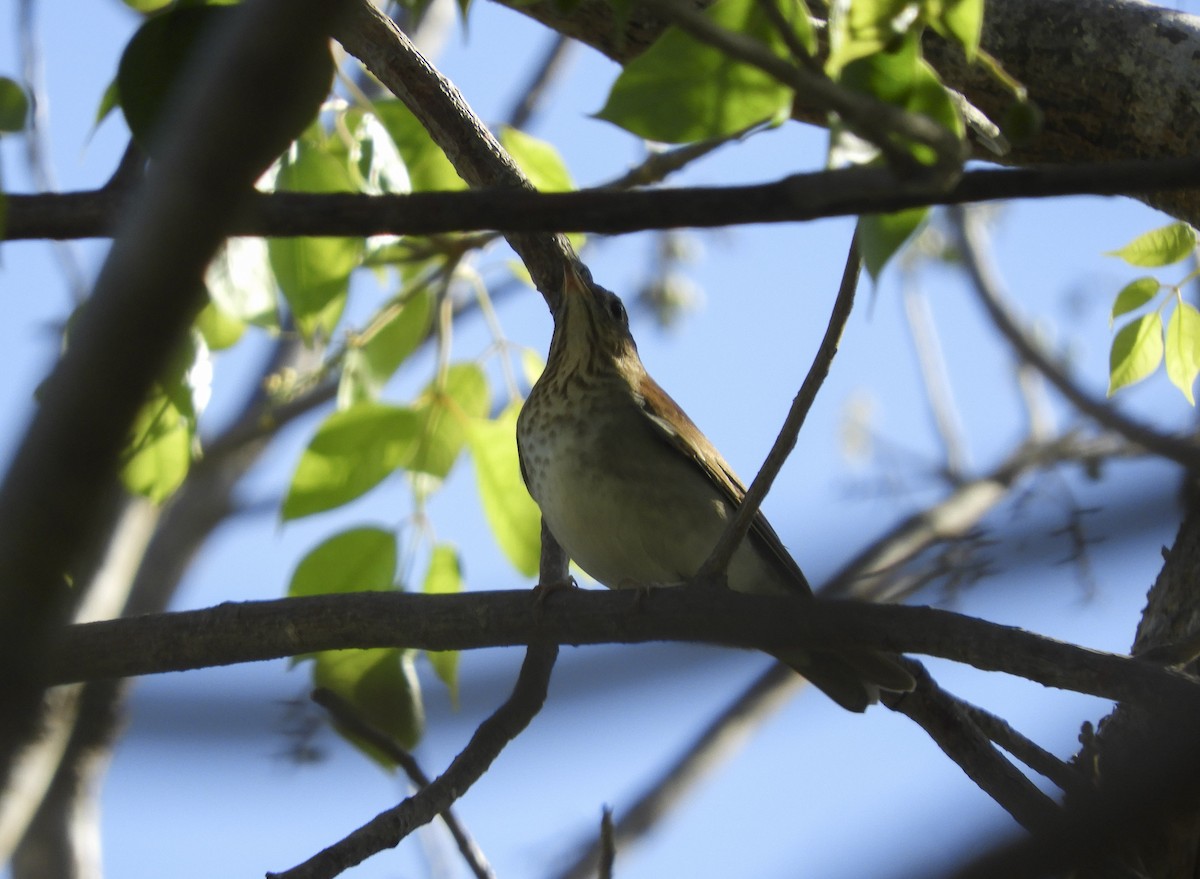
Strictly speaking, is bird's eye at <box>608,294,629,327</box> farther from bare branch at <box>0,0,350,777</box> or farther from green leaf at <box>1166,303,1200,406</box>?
bare branch at <box>0,0,350,777</box>

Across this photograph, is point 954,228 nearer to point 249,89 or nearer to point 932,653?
point 932,653

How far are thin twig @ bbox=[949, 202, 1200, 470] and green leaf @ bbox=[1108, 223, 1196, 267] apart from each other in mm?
340

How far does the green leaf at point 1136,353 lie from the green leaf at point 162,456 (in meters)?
2.11

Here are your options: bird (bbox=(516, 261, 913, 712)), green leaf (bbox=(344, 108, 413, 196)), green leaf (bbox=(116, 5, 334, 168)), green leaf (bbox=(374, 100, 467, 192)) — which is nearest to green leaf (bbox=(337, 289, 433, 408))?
green leaf (bbox=(374, 100, 467, 192))

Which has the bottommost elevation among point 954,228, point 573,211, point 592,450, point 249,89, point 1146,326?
point 249,89

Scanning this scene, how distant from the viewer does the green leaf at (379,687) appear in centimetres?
A: 307

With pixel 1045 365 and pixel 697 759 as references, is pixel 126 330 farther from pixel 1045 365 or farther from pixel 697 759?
pixel 697 759

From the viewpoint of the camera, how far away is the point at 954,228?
7.88 metres

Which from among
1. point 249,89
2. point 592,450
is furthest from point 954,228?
point 249,89

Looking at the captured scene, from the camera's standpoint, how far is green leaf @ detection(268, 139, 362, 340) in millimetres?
3100

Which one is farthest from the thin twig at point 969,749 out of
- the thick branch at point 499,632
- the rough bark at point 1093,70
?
the rough bark at point 1093,70

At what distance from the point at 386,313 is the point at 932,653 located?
2.18 m

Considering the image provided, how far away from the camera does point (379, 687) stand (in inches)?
123

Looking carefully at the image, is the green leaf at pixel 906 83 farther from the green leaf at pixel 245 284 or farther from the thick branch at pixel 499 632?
the green leaf at pixel 245 284
